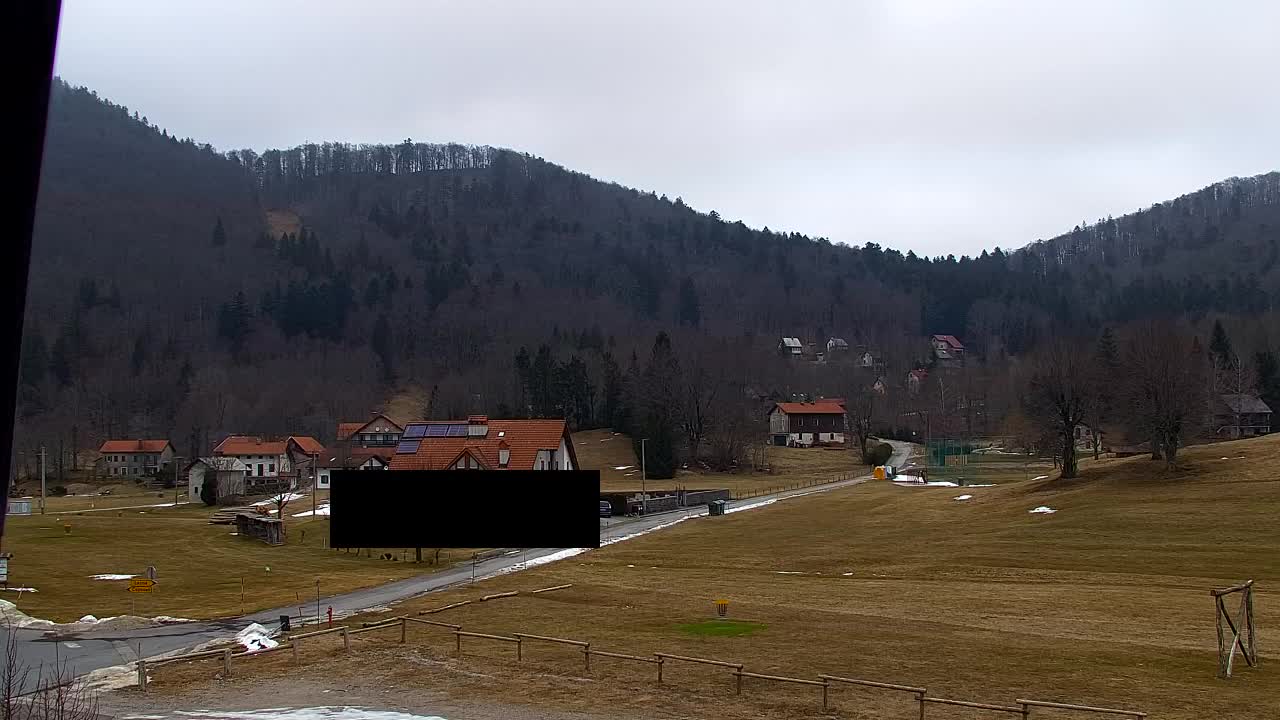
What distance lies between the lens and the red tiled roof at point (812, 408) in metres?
128

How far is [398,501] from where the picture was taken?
12.8 feet

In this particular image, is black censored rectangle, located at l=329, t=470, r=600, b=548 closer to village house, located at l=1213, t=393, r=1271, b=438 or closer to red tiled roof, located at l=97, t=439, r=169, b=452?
village house, located at l=1213, t=393, r=1271, b=438

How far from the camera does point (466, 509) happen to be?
376cm

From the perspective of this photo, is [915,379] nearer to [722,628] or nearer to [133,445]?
[133,445]

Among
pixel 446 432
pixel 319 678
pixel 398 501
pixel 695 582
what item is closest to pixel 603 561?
pixel 695 582

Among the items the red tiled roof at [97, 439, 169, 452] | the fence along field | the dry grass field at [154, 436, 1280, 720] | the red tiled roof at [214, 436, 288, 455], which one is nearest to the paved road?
the dry grass field at [154, 436, 1280, 720]

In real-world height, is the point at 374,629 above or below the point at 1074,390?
below

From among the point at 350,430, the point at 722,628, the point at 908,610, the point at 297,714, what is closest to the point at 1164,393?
the point at 908,610

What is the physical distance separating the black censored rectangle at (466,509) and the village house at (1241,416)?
377 feet

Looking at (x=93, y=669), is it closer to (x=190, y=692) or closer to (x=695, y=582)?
(x=190, y=692)

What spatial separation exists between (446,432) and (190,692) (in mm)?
23327

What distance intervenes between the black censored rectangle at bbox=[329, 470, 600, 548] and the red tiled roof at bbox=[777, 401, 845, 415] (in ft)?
Answer: 408

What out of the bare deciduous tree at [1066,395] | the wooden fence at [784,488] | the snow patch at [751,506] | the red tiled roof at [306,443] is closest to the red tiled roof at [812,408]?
the wooden fence at [784,488]

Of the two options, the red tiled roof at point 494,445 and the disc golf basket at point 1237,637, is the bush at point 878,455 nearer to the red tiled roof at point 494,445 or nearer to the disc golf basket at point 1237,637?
the disc golf basket at point 1237,637
